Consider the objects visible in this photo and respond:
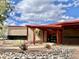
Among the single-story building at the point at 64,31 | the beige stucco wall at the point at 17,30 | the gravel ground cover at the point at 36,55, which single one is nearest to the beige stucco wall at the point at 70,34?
the single-story building at the point at 64,31

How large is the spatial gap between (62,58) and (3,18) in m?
11.4

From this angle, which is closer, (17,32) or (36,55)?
(36,55)

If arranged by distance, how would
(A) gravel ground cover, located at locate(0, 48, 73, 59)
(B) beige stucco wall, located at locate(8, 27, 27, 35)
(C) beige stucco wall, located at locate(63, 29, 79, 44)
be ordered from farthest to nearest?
(B) beige stucco wall, located at locate(8, 27, 27, 35) → (C) beige stucco wall, located at locate(63, 29, 79, 44) → (A) gravel ground cover, located at locate(0, 48, 73, 59)

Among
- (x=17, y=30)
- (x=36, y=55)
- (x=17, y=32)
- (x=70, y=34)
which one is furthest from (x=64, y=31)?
(x=36, y=55)

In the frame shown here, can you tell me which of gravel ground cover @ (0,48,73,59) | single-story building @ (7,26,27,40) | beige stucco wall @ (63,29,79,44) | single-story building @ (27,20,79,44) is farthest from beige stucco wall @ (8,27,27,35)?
gravel ground cover @ (0,48,73,59)

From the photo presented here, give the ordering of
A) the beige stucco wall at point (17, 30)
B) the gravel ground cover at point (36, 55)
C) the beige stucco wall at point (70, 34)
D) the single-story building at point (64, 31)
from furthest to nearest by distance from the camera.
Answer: the beige stucco wall at point (17, 30) < the beige stucco wall at point (70, 34) < the single-story building at point (64, 31) < the gravel ground cover at point (36, 55)

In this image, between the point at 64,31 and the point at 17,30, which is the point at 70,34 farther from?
the point at 17,30

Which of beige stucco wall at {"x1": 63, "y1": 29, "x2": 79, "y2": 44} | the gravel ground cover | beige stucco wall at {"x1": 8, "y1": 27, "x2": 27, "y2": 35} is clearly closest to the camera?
the gravel ground cover

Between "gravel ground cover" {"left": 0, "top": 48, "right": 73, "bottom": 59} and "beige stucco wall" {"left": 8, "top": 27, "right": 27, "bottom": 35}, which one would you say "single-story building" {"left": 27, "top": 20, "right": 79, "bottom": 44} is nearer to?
"beige stucco wall" {"left": 8, "top": 27, "right": 27, "bottom": 35}

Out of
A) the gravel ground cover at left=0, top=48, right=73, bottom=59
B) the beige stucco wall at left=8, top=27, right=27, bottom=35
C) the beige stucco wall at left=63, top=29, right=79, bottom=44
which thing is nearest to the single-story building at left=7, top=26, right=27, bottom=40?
the beige stucco wall at left=8, top=27, right=27, bottom=35

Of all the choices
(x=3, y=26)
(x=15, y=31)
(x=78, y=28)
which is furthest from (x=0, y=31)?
(x=15, y=31)

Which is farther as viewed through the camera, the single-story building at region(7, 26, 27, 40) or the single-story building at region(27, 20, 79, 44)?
the single-story building at region(7, 26, 27, 40)

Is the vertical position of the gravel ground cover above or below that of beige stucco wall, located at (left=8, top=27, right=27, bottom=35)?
below

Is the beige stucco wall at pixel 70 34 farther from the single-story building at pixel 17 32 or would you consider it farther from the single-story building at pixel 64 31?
the single-story building at pixel 17 32
